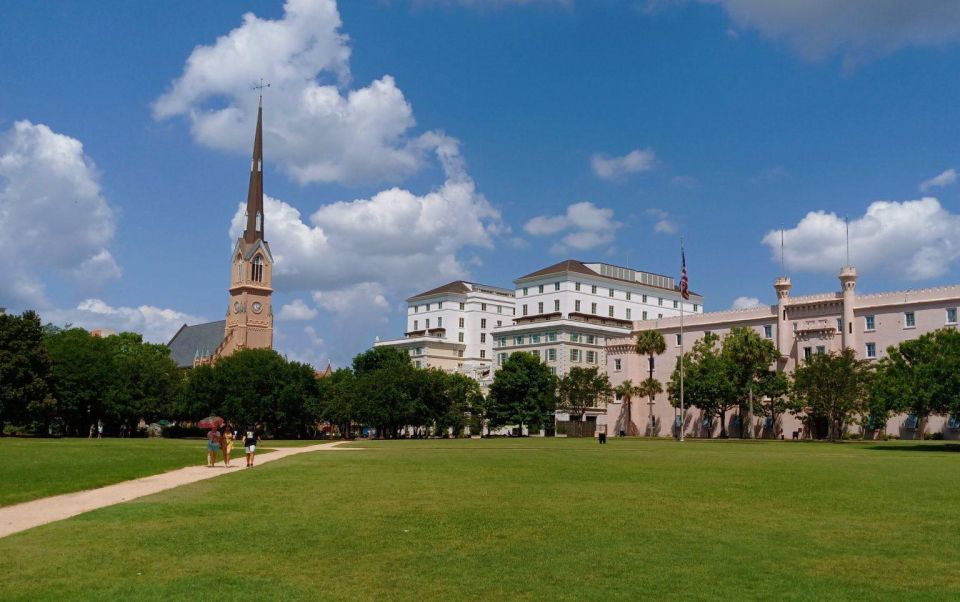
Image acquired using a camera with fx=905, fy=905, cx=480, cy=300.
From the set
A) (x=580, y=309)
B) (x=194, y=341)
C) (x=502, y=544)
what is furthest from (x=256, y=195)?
(x=502, y=544)

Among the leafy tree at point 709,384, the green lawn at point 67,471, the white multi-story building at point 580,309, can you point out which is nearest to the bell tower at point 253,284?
the white multi-story building at point 580,309

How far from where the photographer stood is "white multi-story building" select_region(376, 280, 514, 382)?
6270 inches

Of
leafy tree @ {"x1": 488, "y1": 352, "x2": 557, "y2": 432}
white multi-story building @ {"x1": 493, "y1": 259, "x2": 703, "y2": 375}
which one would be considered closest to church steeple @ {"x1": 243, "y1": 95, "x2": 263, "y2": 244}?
white multi-story building @ {"x1": 493, "y1": 259, "x2": 703, "y2": 375}

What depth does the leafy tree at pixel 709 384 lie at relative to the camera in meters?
101

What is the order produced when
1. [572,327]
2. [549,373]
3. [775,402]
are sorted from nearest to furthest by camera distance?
[775,402]
[549,373]
[572,327]

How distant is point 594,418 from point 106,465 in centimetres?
10192

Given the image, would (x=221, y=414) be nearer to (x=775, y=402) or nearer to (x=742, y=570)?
(x=775, y=402)

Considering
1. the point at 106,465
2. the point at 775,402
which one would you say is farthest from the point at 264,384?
the point at 106,465

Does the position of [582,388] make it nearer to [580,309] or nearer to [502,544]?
[580,309]

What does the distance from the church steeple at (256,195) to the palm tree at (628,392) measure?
258ft

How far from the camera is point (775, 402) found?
101 m

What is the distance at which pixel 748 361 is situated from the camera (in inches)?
3979

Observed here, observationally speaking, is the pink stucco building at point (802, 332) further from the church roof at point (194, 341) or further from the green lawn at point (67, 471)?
the church roof at point (194, 341)

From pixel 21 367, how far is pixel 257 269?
82.6m
